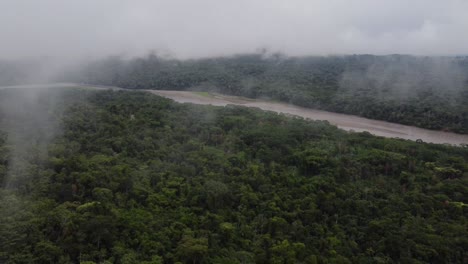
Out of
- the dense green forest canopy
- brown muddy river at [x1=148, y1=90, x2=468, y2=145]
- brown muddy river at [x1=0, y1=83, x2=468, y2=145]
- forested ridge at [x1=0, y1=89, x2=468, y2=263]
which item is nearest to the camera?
forested ridge at [x1=0, y1=89, x2=468, y2=263]

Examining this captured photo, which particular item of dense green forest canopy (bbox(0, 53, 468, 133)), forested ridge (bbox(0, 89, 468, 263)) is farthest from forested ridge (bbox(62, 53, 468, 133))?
forested ridge (bbox(0, 89, 468, 263))

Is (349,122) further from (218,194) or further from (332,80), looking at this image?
→ (218,194)

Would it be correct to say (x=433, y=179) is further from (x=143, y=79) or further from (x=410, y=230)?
(x=143, y=79)

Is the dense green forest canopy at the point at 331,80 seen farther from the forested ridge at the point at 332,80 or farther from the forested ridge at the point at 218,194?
the forested ridge at the point at 218,194

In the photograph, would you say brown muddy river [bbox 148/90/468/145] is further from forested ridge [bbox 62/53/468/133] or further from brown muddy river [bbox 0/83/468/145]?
forested ridge [bbox 62/53/468/133]

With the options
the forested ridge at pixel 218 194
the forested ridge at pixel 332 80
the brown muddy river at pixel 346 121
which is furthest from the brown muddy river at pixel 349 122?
the forested ridge at pixel 218 194
